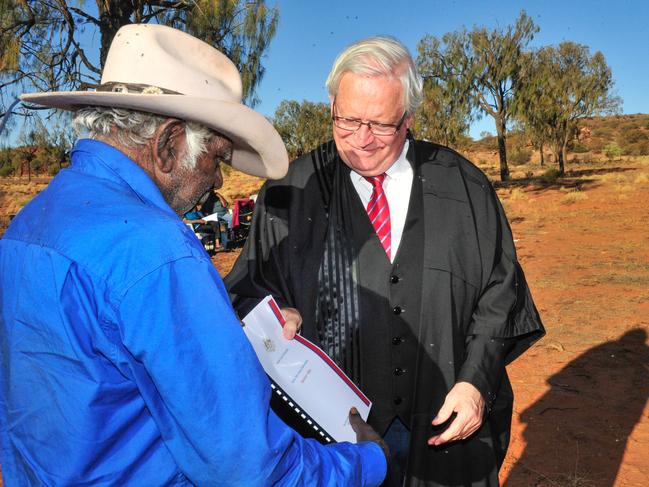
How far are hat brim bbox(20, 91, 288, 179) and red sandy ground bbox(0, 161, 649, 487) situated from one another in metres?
3.10

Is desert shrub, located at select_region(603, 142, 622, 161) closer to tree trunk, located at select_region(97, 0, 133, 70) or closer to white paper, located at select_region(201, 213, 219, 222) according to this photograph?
white paper, located at select_region(201, 213, 219, 222)

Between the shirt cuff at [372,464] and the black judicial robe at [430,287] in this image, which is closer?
the shirt cuff at [372,464]

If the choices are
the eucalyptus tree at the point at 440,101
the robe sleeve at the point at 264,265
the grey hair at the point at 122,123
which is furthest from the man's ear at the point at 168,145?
the eucalyptus tree at the point at 440,101

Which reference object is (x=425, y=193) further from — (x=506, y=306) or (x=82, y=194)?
(x=82, y=194)

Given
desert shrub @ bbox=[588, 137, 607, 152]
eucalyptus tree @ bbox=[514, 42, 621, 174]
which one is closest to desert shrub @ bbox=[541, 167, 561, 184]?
eucalyptus tree @ bbox=[514, 42, 621, 174]

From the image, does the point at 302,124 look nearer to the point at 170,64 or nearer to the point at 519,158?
the point at 519,158

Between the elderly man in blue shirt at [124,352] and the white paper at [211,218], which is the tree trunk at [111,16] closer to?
the white paper at [211,218]

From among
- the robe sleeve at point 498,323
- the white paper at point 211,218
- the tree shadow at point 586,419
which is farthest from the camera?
the white paper at point 211,218

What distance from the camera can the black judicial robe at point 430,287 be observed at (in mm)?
1983

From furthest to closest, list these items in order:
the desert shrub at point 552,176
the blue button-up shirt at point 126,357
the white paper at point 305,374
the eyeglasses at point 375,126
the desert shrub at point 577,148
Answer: the desert shrub at point 577,148 → the desert shrub at point 552,176 → the eyeglasses at point 375,126 → the white paper at point 305,374 → the blue button-up shirt at point 126,357

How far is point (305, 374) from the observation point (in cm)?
161

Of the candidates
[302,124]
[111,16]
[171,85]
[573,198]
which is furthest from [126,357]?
[302,124]

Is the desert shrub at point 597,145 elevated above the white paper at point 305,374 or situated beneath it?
elevated above

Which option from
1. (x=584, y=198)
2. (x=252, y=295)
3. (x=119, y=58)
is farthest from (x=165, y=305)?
(x=584, y=198)
